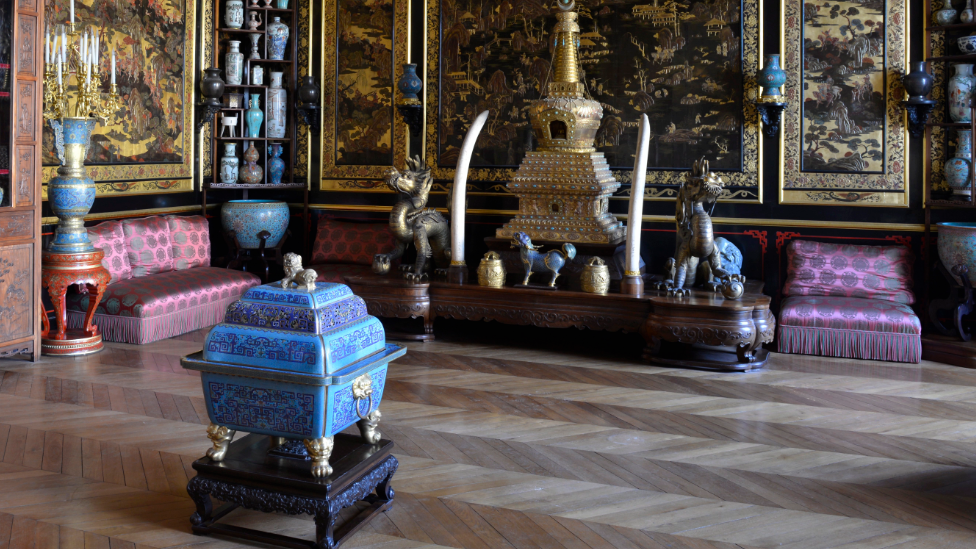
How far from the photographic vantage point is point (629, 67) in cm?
771

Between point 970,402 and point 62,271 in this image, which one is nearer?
point 970,402

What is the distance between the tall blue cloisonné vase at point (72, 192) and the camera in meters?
6.13

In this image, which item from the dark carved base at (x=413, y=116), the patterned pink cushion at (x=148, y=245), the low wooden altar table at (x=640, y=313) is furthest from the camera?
the dark carved base at (x=413, y=116)

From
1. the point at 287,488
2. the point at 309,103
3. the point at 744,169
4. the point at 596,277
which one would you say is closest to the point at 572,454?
the point at 287,488

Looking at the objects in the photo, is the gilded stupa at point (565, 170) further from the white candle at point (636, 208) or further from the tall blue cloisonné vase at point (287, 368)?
the tall blue cloisonné vase at point (287, 368)

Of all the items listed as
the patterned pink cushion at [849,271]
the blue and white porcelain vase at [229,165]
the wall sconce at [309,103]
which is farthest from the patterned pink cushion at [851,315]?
the blue and white porcelain vase at [229,165]

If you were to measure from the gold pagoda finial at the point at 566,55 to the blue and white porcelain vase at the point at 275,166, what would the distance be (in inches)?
115

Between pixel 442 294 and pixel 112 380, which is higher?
pixel 442 294

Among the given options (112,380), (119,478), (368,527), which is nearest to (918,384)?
(368,527)

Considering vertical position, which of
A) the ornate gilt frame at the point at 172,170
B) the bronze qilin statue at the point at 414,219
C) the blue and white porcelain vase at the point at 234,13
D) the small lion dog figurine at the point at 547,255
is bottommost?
the small lion dog figurine at the point at 547,255

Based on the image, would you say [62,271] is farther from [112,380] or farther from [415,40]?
[415,40]

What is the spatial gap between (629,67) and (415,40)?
207 centimetres

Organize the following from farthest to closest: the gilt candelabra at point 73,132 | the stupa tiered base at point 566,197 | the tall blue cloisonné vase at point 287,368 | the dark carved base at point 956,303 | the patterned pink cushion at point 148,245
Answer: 1. the patterned pink cushion at point 148,245
2. the stupa tiered base at point 566,197
3. the dark carved base at point 956,303
4. the gilt candelabra at point 73,132
5. the tall blue cloisonné vase at point 287,368

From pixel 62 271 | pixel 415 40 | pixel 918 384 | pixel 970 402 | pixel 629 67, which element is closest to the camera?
pixel 970 402
